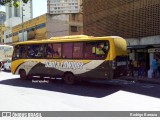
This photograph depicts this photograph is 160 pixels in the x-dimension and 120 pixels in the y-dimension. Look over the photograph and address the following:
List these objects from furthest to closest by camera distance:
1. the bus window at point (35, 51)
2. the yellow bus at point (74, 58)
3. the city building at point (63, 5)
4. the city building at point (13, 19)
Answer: the city building at point (63, 5), the city building at point (13, 19), the bus window at point (35, 51), the yellow bus at point (74, 58)

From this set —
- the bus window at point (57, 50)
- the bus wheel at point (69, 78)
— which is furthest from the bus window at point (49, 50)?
the bus wheel at point (69, 78)

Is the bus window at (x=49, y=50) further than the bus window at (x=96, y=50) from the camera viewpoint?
Yes

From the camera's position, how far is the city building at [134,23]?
2198 cm

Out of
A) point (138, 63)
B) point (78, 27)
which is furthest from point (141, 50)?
point (78, 27)

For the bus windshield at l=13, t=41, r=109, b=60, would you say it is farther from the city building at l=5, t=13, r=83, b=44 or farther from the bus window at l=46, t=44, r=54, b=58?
the city building at l=5, t=13, r=83, b=44

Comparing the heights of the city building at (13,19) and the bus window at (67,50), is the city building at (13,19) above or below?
above

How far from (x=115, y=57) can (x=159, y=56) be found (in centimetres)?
761

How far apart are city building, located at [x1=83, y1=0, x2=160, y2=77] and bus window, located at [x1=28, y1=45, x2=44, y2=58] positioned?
→ 8481mm

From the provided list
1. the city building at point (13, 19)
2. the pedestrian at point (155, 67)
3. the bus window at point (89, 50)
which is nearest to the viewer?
the bus window at point (89, 50)

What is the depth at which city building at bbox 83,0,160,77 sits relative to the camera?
21984mm

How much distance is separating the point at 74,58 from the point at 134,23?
9.85 m

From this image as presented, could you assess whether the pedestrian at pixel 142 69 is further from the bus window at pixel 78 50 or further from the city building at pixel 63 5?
the city building at pixel 63 5

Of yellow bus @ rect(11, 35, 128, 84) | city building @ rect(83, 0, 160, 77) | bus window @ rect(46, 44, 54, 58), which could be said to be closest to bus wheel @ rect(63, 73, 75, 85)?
yellow bus @ rect(11, 35, 128, 84)

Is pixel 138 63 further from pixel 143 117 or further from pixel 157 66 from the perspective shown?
pixel 143 117
